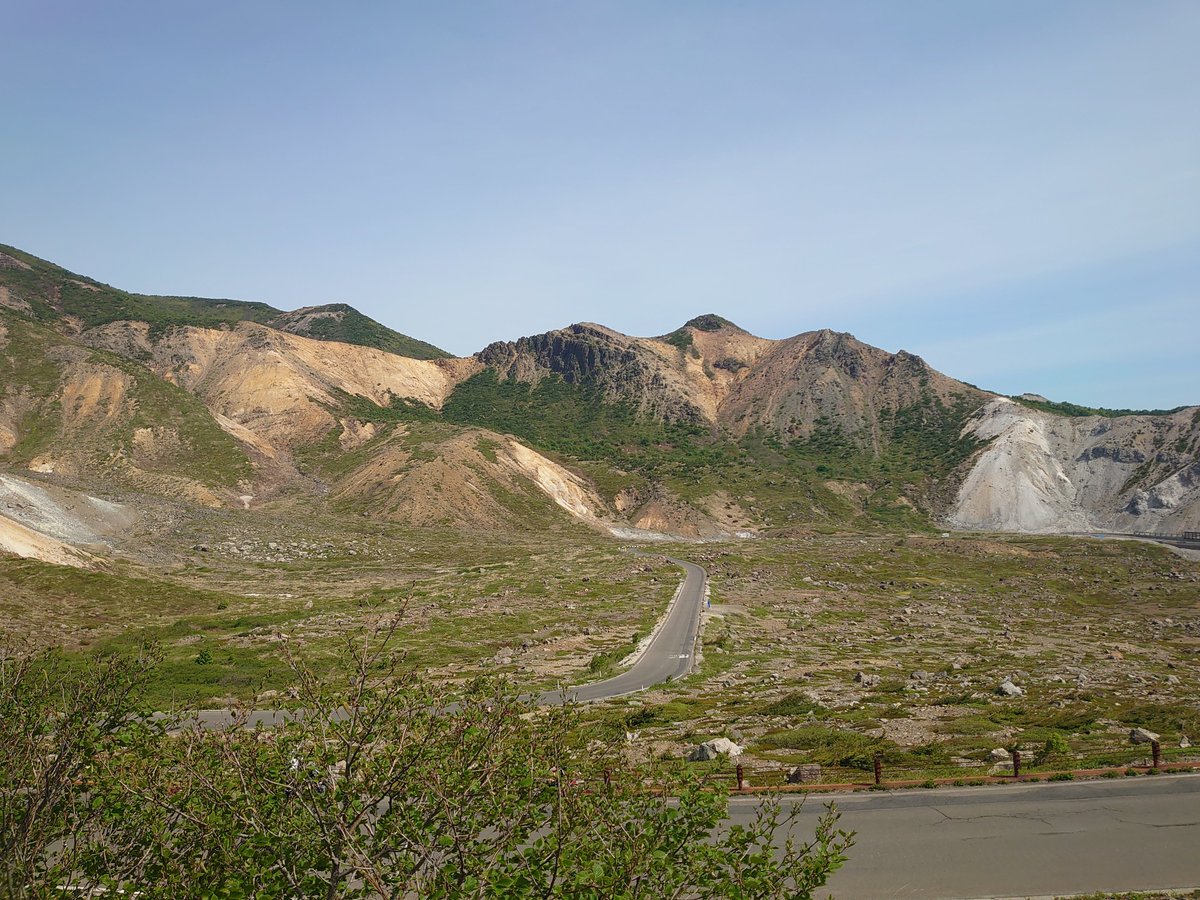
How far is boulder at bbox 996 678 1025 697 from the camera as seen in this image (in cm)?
3731

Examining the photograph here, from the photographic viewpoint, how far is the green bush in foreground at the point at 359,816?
22.5ft

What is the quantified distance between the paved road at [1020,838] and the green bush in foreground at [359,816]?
10343mm

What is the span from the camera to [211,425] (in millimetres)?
135000

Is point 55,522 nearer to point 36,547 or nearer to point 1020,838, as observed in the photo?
point 36,547

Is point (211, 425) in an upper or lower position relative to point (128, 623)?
upper

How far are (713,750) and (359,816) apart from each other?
22734 millimetres

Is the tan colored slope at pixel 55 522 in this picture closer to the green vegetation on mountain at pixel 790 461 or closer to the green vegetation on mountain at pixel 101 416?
the green vegetation on mountain at pixel 101 416

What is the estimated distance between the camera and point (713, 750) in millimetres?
26812

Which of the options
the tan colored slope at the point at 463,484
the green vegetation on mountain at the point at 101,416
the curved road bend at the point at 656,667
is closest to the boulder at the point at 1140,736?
the curved road bend at the point at 656,667

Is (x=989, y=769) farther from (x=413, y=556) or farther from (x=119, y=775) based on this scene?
(x=413, y=556)

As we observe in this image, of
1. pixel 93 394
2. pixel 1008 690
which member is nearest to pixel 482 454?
pixel 93 394

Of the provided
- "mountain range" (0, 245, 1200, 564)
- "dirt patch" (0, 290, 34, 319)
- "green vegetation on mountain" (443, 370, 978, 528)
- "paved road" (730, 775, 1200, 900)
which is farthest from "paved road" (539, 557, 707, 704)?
"dirt patch" (0, 290, 34, 319)

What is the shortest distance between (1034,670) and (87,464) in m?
132

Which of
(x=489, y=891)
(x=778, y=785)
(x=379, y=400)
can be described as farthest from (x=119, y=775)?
(x=379, y=400)
